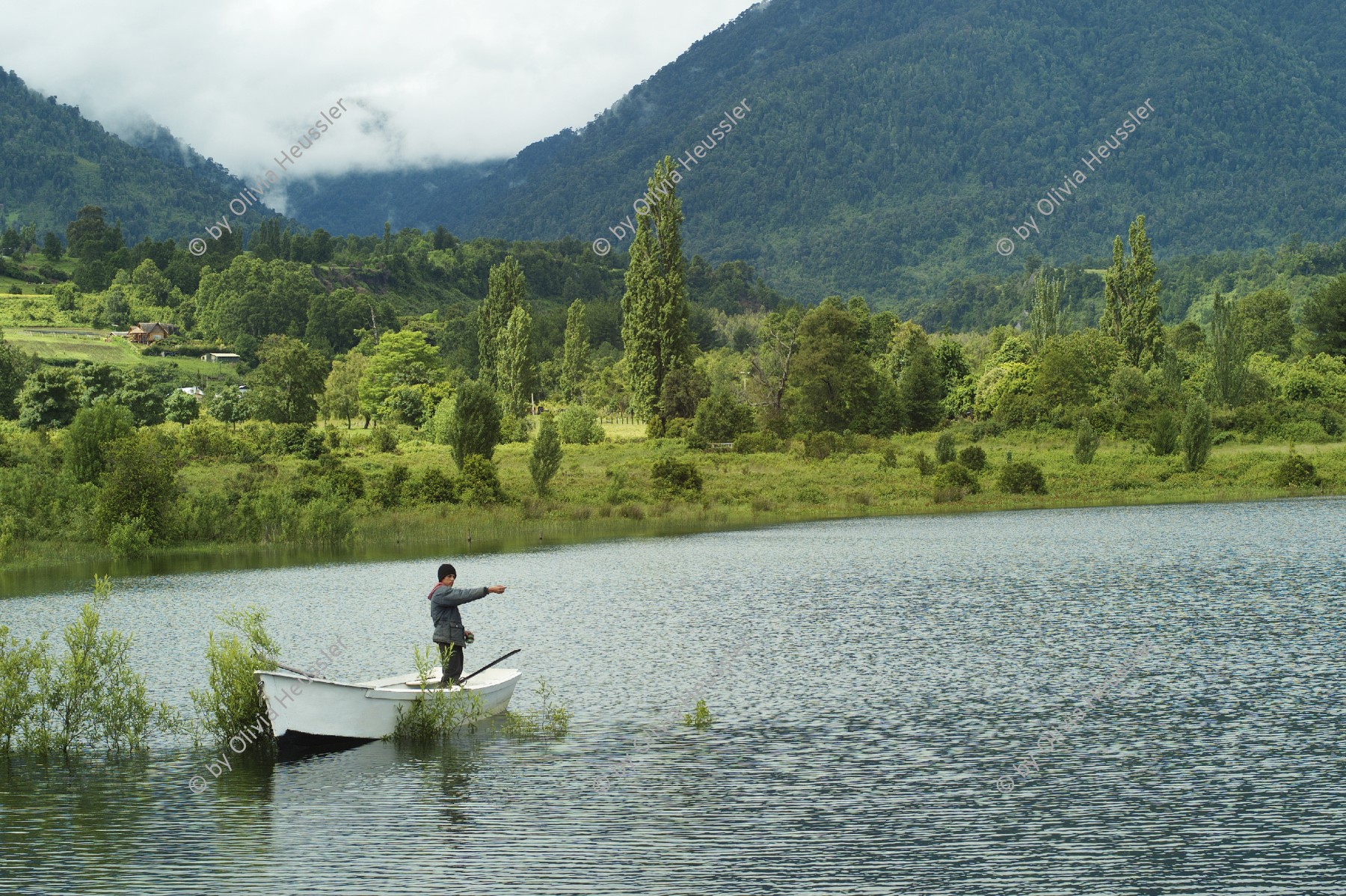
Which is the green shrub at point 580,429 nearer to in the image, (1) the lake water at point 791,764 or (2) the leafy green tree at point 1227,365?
(2) the leafy green tree at point 1227,365

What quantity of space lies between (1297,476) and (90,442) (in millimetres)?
63308

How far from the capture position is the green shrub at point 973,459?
72812mm

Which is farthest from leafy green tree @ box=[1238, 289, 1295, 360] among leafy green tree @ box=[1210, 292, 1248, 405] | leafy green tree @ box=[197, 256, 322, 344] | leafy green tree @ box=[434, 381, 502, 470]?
leafy green tree @ box=[197, 256, 322, 344]

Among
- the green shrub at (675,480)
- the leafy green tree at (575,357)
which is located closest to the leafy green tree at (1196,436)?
the green shrub at (675,480)

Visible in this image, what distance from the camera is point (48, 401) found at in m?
77.9

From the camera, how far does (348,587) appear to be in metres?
38.4

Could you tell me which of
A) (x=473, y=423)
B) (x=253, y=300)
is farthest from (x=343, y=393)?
(x=253, y=300)

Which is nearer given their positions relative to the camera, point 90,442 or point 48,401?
point 90,442

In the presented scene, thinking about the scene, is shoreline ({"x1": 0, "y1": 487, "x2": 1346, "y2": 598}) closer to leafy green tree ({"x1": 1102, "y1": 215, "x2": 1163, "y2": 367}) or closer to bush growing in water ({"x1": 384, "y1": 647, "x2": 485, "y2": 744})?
bush growing in water ({"x1": 384, "y1": 647, "x2": 485, "y2": 744})

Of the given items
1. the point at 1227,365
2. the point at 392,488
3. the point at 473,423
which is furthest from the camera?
the point at 1227,365

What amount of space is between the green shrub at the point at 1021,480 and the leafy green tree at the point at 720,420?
22.5 metres

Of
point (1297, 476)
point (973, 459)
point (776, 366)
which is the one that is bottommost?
point (1297, 476)

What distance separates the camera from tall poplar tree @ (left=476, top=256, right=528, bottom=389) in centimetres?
12019

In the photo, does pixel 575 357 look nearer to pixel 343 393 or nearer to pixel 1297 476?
pixel 343 393
